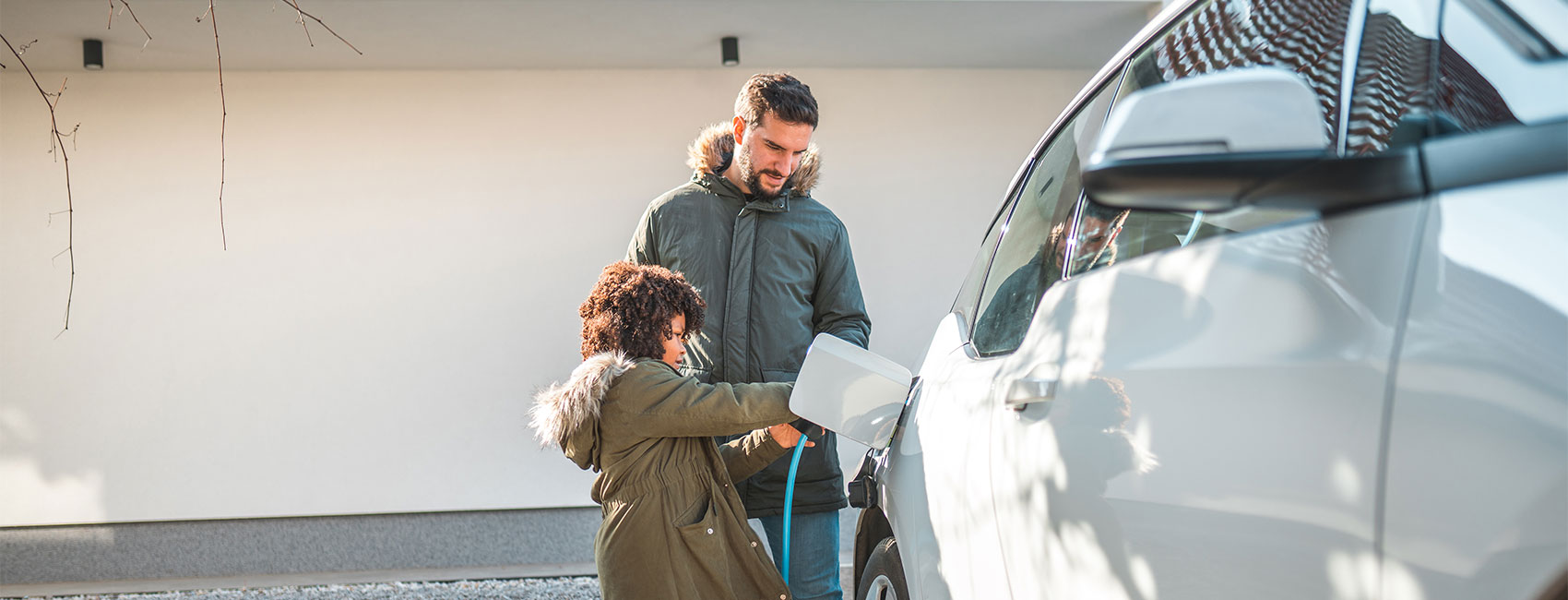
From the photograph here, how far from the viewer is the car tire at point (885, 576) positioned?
2125 mm

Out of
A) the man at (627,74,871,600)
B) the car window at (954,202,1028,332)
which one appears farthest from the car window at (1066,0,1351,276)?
the man at (627,74,871,600)

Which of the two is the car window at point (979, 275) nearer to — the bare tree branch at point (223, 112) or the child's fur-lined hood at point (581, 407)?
the child's fur-lined hood at point (581, 407)

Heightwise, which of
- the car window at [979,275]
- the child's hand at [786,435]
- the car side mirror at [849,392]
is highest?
the car window at [979,275]

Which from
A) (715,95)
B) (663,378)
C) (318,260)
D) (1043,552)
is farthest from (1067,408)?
(318,260)

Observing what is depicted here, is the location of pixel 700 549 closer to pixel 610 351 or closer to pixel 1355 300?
pixel 610 351

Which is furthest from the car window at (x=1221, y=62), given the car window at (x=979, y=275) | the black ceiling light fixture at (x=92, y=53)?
the black ceiling light fixture at (x=92, y=53)

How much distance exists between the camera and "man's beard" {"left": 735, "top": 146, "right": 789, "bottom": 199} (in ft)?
9.52

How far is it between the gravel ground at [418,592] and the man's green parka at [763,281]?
272 centimetres

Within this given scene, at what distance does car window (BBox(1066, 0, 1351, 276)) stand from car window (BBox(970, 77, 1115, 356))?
0.38 ft

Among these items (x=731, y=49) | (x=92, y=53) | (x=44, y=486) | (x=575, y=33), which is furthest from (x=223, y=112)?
(x=44, y=486)

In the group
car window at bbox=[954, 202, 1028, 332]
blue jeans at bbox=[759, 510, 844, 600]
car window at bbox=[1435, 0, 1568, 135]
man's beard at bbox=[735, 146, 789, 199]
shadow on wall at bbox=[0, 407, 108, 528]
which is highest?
car window at bbox=[1435, 0, 1568, 135]

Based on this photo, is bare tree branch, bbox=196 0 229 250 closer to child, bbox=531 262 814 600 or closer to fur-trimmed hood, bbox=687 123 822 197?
child, bbox=531 262 814 600

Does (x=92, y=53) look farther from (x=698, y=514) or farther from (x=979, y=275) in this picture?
(x=979, y=275)

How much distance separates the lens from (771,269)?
290 centimetres
